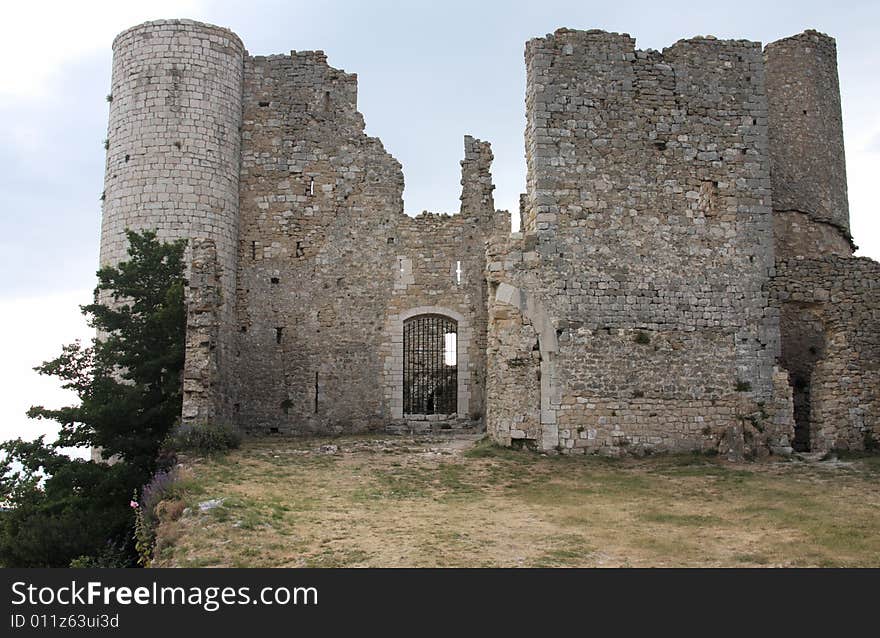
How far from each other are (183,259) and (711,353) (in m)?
10.3

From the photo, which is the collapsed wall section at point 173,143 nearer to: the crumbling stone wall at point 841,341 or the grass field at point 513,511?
the grass field at point 513,511

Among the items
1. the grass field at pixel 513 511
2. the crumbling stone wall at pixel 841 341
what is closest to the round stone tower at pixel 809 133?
the crumbling stone wall at pixel 841 341

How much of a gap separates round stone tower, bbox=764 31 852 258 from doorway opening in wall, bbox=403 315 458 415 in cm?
786

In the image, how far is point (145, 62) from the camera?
17.2 metres

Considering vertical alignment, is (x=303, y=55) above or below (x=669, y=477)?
above

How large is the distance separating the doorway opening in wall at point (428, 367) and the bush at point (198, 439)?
17.8 feet

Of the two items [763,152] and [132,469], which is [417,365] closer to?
[132,469]

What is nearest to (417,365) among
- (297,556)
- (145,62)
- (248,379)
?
(248,379)

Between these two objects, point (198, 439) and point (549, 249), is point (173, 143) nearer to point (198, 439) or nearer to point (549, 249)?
point (198, 439)

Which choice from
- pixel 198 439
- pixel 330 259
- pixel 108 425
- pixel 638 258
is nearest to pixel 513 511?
pixel 198 439

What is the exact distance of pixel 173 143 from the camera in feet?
55.7

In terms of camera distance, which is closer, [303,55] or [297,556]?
[297,556]

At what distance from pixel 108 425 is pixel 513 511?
751 cm
